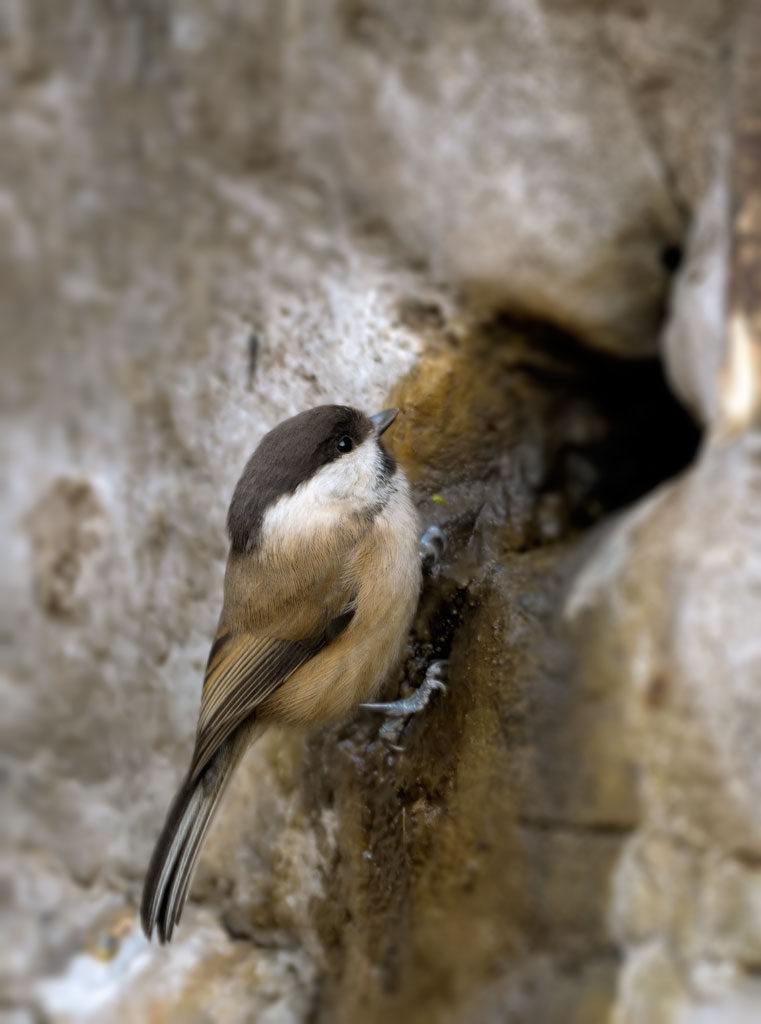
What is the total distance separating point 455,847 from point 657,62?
1383 mm

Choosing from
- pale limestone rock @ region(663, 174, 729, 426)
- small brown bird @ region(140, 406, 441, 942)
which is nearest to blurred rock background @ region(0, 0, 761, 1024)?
pale limestone rock @ region(663, 174, 729, 426)

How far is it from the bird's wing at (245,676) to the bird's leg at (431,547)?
22 centimetres

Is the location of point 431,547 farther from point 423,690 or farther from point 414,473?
point 423,690

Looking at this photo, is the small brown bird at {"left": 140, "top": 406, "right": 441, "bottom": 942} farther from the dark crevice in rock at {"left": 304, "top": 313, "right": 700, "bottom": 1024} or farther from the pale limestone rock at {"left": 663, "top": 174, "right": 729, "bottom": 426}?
the pale limestone rock at {"left": 663, "top": 174, "right": 729, "bottom": 426}

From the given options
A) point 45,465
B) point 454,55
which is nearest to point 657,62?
point 454,55

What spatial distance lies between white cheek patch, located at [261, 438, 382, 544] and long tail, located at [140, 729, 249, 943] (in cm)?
51

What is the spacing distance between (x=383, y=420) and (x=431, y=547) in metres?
0.31

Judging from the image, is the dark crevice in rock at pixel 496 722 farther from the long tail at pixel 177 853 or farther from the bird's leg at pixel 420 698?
the long tail at pixel 177 853

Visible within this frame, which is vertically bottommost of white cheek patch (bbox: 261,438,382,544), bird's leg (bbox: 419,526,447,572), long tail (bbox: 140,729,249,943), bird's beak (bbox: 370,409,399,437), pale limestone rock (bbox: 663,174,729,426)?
long tail (bbox: 140,729,249,943)

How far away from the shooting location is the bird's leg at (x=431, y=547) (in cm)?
228

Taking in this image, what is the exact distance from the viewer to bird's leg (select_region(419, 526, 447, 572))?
2.28m

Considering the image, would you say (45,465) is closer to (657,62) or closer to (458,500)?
(458,500)

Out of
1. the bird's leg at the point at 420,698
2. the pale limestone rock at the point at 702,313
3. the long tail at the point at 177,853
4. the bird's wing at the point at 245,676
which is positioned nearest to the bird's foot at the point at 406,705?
the bird's leg at the point at 420,698

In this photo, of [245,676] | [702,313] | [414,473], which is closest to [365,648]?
[245,676]
